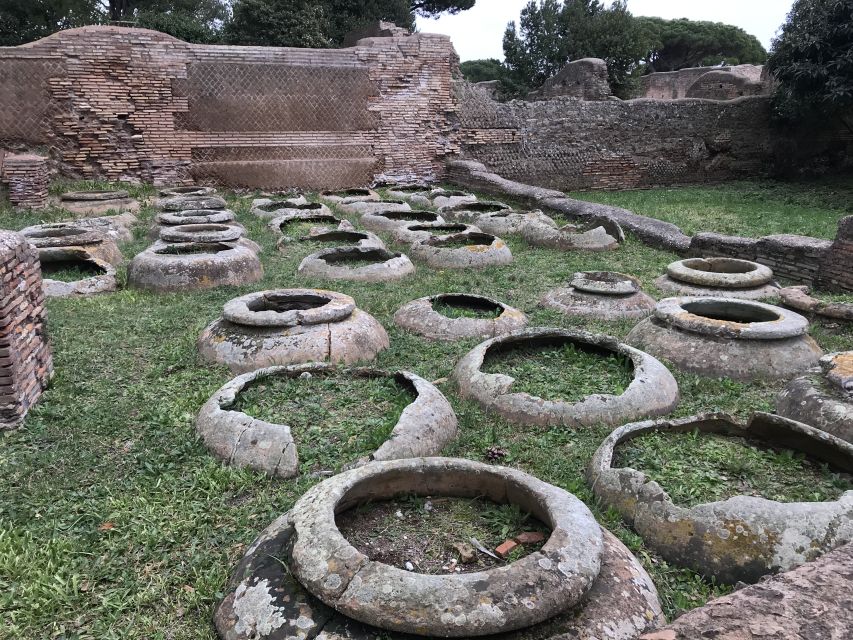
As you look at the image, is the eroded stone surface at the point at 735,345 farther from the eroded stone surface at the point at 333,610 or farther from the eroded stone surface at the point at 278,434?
the eroded stone surface at the point at 333,610

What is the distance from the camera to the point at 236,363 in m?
4.80

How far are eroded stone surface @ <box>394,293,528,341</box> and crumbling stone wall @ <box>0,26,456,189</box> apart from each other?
9.27 m

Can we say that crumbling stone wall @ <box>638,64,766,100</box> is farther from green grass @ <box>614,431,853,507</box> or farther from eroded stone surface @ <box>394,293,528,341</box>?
green grass @ <box>614,431,853,507</box>

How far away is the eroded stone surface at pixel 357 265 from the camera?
7457mm

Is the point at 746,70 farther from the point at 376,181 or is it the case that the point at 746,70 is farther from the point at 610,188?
the point at 376,181

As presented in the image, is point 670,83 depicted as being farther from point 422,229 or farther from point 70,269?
point 70,269

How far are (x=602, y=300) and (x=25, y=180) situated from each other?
10.0 m

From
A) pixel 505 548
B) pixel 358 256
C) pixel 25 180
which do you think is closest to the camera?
pixel 505 548

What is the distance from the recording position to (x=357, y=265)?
7.84 metres

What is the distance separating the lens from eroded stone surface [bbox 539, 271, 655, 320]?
627 cm

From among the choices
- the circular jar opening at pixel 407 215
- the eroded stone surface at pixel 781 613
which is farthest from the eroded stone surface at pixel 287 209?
the eroded stone surface at pixel 781 613

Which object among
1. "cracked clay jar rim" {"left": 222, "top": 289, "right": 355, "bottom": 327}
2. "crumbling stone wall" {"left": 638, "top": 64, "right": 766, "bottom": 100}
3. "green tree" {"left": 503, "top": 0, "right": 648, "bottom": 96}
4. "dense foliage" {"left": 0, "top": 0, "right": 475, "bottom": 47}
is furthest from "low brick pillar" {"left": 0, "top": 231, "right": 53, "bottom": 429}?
"crumbling stone wall" {"left": 638, "top": 64, "right": 766, "bottom": 100}

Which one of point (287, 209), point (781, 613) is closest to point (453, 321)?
point (781, 613)

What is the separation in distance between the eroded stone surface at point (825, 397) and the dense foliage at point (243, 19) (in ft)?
66.6
